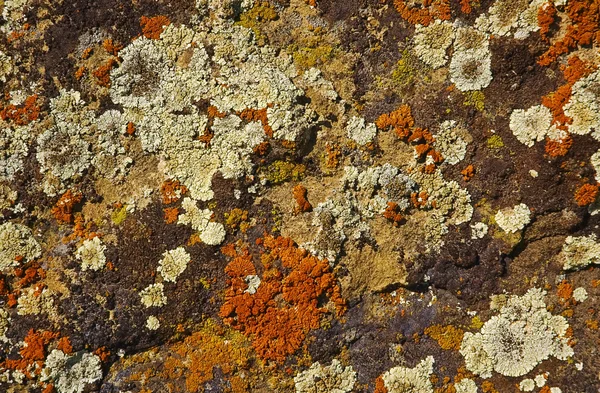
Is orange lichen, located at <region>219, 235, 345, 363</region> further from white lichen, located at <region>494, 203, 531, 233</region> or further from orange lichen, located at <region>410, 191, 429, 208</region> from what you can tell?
white lichen, located at <region>494, 203, 531, 233</region>

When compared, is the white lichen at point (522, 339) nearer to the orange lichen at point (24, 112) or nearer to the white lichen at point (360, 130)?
the white lichen at point (360, 130)

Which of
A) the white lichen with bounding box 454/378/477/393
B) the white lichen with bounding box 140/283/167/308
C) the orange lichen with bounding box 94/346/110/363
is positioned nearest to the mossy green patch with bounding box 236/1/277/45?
the white lichen with bounding box 140/283/167/308

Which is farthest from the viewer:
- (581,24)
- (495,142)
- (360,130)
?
(360,130)

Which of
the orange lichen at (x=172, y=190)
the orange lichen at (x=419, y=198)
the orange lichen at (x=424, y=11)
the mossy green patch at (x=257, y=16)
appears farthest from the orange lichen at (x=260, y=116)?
the orange lichen at (x=424, y=11)

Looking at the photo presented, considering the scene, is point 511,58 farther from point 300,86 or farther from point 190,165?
point 190,165

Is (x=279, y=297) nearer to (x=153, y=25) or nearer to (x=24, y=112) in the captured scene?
(x=153, y=25)

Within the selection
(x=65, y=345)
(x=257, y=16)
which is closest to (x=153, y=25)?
(x=257, y=16)
